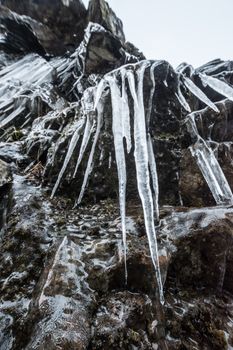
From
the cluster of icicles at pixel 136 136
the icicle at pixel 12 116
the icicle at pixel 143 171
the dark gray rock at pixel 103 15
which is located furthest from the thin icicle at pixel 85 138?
the dark gray rock at pixel 103 15

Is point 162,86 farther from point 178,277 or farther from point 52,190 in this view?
point 178,277

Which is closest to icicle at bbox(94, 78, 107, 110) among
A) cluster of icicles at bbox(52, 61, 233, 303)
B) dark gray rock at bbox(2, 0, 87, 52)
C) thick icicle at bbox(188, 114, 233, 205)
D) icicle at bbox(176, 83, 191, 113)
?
cluster of icicles at bbox(52, 61, 233, 303)

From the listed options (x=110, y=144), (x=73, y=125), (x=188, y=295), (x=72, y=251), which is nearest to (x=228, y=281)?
(x=188, y=295)

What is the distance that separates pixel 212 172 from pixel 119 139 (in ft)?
3.15

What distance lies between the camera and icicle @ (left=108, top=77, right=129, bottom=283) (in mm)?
2123

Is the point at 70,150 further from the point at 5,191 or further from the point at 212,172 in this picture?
the point at 212,172

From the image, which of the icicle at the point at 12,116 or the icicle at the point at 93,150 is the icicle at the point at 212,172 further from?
the icicle at the point at 12,116

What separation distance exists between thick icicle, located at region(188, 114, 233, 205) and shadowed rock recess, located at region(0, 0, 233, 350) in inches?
0.4

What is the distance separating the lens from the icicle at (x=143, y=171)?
6.17 feet

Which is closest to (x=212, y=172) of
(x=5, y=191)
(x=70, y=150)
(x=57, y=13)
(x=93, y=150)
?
(x=93, y=150)

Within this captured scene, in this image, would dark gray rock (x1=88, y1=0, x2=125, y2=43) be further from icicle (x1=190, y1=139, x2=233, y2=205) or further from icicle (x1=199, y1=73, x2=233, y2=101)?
icicle (x1=190, y1=139, x2=233, y2=205)

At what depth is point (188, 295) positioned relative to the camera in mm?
1898

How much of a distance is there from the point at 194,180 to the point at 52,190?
1358 mm

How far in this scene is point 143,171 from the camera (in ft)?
7.58
